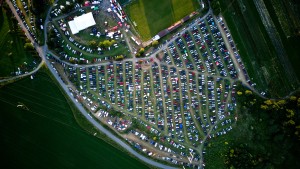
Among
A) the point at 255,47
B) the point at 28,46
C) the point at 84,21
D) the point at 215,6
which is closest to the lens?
the point at 215,6

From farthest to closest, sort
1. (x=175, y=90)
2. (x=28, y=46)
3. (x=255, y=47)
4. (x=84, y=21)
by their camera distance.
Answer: (x=175, y=90), (x=84, y=21), (x=255, y=47), (x=28, y=46)

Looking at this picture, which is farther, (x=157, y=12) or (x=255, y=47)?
(x=157, y=12)

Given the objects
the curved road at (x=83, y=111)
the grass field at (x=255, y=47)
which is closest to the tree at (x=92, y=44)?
the curved road at (x=83, y=111)

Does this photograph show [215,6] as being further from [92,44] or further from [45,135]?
[45,135]

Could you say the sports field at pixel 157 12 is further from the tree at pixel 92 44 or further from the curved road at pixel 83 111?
→ the curved road at pixel 83 111

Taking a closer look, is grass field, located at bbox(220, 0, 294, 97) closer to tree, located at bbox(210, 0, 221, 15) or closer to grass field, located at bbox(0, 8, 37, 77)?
tree, located at bbox(210, 0, 221, 15)

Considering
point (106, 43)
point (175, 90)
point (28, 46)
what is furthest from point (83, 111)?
point (175, 90)

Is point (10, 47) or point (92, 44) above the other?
point (10, 47)

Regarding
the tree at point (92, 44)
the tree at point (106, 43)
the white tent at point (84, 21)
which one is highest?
the white tent at point (84, 21)
